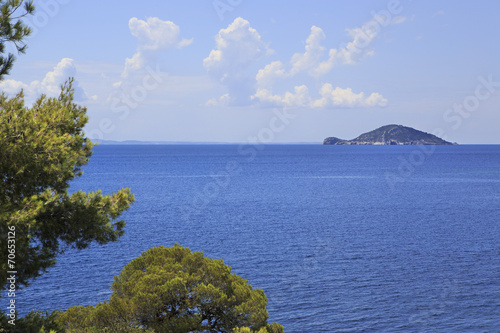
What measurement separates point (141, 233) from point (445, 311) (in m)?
34.9

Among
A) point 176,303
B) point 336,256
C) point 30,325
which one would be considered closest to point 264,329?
point 176,303

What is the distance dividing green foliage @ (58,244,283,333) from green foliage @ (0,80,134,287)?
7.40 metres

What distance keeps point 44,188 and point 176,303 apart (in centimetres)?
1047

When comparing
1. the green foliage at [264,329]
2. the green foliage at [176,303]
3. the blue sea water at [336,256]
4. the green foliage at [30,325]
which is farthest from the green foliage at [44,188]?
the blue sea water at [336,256]

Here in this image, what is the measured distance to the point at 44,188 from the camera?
1117 centimetres

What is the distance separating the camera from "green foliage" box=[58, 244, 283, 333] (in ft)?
63.0

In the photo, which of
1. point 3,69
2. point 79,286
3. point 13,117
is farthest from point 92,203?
point 79,286

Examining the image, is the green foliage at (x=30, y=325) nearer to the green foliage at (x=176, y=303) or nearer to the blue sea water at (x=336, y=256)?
the green foliage at (x=176, y=303)

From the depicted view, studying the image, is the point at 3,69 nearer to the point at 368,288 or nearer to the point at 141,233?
the point at 368,288

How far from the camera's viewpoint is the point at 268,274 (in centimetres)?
4056

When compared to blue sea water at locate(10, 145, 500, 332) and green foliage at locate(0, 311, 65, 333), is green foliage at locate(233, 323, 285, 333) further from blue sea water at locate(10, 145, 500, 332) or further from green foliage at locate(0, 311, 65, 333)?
blue sea water at locate(10, 145, 500, 332)

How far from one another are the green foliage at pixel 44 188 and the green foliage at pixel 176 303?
7.40m

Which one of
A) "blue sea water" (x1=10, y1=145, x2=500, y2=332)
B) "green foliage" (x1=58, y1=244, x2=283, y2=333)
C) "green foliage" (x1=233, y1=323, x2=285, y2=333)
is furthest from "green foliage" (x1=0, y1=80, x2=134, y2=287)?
"blue sea water" (x1=10, y1=145, x2=500, y2=332)

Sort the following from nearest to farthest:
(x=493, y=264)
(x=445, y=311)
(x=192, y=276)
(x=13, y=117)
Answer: (x=13, y=117), (x=192, y=276), (x=445, y=311), (x=493, y=264)
